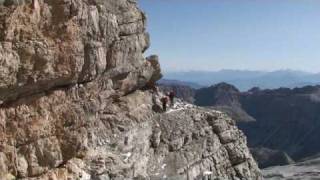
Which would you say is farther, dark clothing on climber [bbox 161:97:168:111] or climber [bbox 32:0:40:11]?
dark clothing on climber [bbox 161:97:168:111]

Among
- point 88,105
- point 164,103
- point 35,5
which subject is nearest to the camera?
point 35,5

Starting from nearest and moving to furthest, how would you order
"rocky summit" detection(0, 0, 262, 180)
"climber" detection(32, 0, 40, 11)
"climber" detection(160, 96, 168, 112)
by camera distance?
1. "rocky summit" detection(0, 0, 262, 180)
2. "climber" detection(32, 0, 40, 11)
3. "climber" detection(160, 96, 168, 112)

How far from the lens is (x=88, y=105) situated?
35719 millimetres

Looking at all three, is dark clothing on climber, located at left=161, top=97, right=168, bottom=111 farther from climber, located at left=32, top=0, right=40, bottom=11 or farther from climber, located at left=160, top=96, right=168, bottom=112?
climber, located at left=32, top=0, right=40, bottom=11

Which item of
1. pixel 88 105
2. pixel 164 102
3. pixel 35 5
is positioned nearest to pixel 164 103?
pixel 164 102

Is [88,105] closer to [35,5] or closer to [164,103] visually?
[35,5]

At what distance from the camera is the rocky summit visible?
31.6 m

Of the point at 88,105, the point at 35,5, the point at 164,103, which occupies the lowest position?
the point at 164,103

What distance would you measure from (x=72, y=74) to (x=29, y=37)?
3.84 m

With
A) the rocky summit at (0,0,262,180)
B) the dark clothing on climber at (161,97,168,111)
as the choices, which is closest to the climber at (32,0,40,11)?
the rocky summit at (0,0,262,180)

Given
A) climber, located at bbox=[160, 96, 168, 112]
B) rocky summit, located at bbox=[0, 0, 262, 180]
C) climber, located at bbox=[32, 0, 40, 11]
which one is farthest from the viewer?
climber, located at bbox=[160, 96, 168, 112]

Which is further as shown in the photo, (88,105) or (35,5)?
(88,105)

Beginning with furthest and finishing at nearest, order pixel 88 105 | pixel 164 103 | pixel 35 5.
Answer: pixel 164 103, pixel 88 105, pixel 35 5

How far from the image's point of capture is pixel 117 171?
116ft
